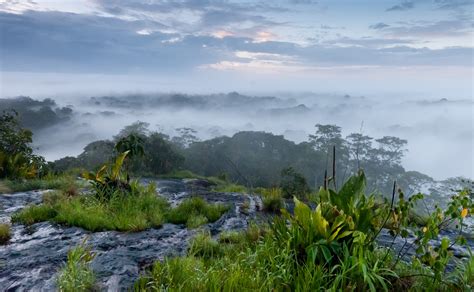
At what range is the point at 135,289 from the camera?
3.90 m

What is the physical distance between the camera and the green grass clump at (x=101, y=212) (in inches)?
244

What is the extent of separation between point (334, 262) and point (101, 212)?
4352mm

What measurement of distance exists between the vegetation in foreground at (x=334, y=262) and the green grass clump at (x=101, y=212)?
2151mm

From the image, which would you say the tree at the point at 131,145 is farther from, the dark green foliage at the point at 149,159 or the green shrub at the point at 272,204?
the dark green foliage at the point at 149,159

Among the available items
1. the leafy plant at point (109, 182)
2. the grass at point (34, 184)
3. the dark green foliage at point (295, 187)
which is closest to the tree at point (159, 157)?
the dark green foliage at point (295, 187)

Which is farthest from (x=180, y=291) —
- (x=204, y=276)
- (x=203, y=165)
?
(x=203, y=165)

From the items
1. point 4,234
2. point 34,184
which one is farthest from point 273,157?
point 4,234

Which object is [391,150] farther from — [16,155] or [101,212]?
[101,212]

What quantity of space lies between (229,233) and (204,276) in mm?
2349

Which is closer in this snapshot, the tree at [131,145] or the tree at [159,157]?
the tree at [131,145]

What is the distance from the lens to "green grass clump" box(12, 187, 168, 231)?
20.3ft

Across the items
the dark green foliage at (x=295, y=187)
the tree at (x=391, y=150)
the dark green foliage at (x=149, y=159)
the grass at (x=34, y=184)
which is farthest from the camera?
the tree at (x=391, y=150)

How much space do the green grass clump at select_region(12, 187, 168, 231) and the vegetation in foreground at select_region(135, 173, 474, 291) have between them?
7.06ft

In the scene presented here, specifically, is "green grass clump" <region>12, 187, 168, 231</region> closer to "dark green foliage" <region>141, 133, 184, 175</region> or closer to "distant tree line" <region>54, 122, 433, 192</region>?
"dark green foliage" <region>141, 133, 184, 175</region>
